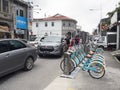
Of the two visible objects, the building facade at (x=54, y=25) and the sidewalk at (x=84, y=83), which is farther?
the building facade at (x=54, y=25)

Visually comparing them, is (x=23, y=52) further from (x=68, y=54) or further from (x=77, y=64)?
(x=77, y=64)

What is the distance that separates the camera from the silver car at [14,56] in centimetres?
595

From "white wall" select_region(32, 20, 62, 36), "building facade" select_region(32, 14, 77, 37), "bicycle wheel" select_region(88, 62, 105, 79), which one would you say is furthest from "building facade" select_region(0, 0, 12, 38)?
"white wall" select_region(32, 20, 62, 36)

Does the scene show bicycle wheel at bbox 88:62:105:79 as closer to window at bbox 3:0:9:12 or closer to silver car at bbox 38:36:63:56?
silver car at bbox 38:36:63:56

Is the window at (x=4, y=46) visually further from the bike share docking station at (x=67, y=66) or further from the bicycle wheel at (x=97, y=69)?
the bicycle wheel at (x=97, y=69)

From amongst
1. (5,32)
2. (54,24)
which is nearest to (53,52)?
(5,32)

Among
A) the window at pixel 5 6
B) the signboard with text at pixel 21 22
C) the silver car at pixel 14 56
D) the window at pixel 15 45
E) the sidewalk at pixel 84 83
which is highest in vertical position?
the window at pixel 5 6

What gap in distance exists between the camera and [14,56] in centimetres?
646

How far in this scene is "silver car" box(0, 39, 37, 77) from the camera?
595 cm

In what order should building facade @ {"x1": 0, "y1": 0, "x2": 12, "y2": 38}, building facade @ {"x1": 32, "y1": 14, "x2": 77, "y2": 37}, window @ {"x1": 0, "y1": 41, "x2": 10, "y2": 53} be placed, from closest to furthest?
window @ {"x1": 0, "y1": 41, "x2": 10, "y2": 53}
building facade @ {"x1": 0, "y1": 0, "x2": 12, "y2": 38}
building facade @ {"x1": 32, "y1": 14, "x2": 77, "y2": 37}

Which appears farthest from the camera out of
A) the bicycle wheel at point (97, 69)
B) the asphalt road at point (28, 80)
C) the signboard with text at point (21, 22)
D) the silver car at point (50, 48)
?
the signboard with text at point (21, 22)

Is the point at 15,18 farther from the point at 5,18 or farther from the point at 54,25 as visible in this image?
the point at 54,25

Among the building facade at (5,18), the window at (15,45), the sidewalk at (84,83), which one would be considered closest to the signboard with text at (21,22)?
the building facade at (5,18)

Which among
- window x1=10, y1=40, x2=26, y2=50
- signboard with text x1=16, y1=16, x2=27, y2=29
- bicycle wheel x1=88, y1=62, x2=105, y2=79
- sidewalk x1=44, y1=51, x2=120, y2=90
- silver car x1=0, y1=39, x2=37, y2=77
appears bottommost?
sidewalk x1=44, y1=51, x2=120, y2=90
